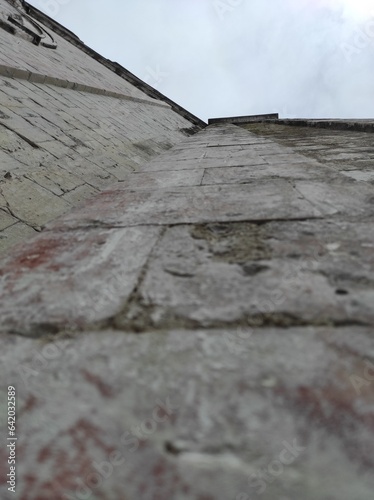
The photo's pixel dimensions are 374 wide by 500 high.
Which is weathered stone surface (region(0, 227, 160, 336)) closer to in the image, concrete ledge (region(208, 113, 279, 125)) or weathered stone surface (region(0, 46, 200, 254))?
weathered stone surface (region(0, 46, 200, 254))

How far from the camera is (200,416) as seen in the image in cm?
61

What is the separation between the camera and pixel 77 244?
4.59ft

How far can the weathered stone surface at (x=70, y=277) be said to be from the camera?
35.9 inches

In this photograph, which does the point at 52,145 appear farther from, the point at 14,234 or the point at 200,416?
the point at 200,416

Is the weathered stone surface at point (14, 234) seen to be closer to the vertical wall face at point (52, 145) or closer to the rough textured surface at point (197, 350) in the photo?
the vertical wall face at point (52, 145)

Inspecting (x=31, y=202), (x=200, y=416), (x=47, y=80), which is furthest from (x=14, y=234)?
(x=47, y=80)

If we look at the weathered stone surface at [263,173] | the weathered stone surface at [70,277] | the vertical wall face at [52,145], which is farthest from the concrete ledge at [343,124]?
the weathered stone surface at [70,277]

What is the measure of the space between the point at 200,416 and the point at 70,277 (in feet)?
2.17

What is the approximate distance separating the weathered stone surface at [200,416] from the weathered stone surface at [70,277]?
0.42 feet

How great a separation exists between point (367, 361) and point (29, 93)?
3872 millimetres

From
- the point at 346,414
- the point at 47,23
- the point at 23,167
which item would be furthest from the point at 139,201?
the point at 47,23

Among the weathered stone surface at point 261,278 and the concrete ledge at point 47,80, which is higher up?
the concrete ledge at point 47,80

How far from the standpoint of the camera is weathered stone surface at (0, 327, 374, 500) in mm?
524

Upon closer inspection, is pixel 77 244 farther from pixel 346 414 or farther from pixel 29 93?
pixel 29 93
